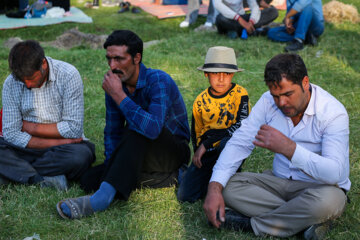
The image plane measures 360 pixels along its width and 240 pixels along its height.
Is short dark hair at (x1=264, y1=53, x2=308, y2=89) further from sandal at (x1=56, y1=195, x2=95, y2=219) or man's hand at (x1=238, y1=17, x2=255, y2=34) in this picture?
man's hand at (x1=238, y1=17, x2=255, y2=34)

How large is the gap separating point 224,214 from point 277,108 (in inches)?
30.8

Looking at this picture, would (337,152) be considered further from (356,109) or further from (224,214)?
(356,109)

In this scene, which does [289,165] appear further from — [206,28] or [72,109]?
[206,28]

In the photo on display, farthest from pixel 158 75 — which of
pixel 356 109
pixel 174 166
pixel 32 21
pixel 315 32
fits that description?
pixel 32 21

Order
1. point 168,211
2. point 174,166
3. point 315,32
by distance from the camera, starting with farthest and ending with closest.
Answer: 1. point 315,32
2. point 174,166
3. point 168,211

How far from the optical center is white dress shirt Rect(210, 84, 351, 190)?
2727 mm

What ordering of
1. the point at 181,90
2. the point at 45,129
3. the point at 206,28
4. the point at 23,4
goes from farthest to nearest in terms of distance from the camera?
1. the point at 23,4
2. the point at 206,28
3. the point at 181,90
4. the point at 45,129

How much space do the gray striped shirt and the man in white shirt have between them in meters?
1.46

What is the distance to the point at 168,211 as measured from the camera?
339cm

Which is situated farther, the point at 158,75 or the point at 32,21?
the point at 32,21

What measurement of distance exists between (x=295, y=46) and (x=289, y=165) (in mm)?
5295

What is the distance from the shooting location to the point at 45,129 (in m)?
3.94

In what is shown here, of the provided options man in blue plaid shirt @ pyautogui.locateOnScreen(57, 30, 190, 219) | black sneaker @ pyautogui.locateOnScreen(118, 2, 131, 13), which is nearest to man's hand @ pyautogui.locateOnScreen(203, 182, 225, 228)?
man in blue plaid shirt @ pyautogui.locateOnScreen(57, 30, 190, 219)

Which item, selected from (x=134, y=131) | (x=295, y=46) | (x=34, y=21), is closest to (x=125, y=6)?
(x=34, y=21)
